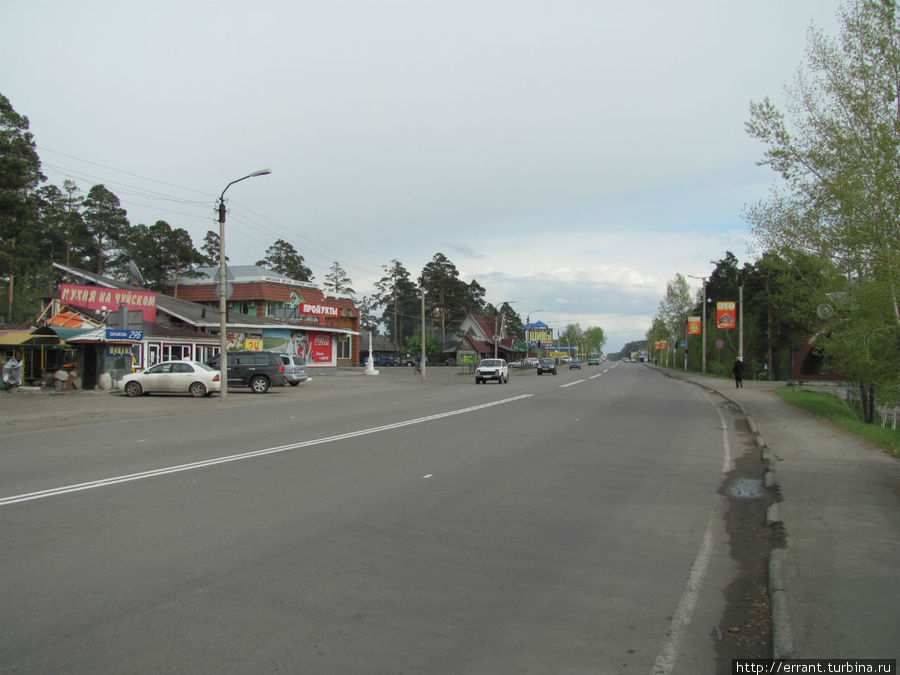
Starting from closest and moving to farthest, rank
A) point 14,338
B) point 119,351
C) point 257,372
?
point 14,338 → point 119,351 → point 257,372

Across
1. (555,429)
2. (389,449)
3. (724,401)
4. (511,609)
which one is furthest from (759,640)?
(724,401)

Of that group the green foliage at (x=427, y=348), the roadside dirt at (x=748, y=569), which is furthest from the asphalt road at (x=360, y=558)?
the green foliage at (x=427, y=348)

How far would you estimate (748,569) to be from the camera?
6.02 m

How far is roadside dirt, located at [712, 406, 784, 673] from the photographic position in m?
4.44

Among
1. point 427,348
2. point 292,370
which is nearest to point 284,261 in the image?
point 427,348

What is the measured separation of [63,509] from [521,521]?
16.5 feet

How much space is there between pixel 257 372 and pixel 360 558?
27.2 metres

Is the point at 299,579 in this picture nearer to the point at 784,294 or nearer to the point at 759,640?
the point at 759,640

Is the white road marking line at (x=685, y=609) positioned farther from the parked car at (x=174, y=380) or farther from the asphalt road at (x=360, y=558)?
the parked car at (x=174, y=380)

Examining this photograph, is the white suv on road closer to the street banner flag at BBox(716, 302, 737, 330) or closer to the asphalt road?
the street banner flag at BBox(716, 302, 737, 330)

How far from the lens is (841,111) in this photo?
1529 cm

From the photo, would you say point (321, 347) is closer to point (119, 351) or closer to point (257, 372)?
point (257, 372)

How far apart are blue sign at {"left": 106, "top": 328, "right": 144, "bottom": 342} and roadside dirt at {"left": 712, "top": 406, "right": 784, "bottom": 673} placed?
2692 cm

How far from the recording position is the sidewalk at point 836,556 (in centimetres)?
424
